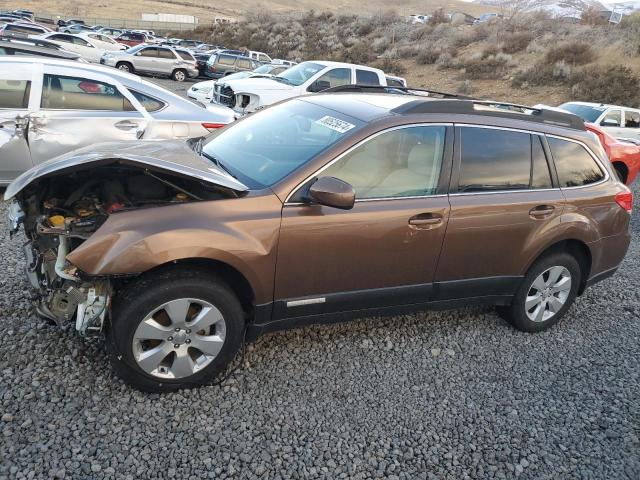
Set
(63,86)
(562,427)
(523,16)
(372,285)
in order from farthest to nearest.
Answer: (523,16) < (63,86) < (372,285) < (562,427)

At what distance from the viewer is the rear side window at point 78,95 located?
5.68 meters

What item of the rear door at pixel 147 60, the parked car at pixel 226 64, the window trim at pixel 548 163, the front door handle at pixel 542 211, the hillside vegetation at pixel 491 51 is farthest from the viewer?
the parked car at pixel 226 64

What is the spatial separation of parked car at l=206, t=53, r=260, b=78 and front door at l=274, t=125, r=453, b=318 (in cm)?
2316

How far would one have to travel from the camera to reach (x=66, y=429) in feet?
8.80

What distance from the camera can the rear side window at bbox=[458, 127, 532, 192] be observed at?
3645 mm

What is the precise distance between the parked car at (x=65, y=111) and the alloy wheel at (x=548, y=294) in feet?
13.7

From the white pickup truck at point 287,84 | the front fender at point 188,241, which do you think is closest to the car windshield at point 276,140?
the front fender at point 188,241

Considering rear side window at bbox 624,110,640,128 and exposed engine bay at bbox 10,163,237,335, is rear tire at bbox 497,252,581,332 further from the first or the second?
rear side window at bbox 624,110,640,128

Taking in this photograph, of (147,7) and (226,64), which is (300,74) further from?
(147,7)

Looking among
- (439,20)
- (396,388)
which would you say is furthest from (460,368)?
(439,20)

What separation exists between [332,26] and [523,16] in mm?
14487

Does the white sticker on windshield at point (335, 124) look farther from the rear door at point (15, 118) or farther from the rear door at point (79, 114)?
the rear door at point (15, 118)

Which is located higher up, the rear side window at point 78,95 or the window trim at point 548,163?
the window trim at point 548,163

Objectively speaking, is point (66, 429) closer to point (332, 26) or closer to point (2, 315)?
point (2, 315)
